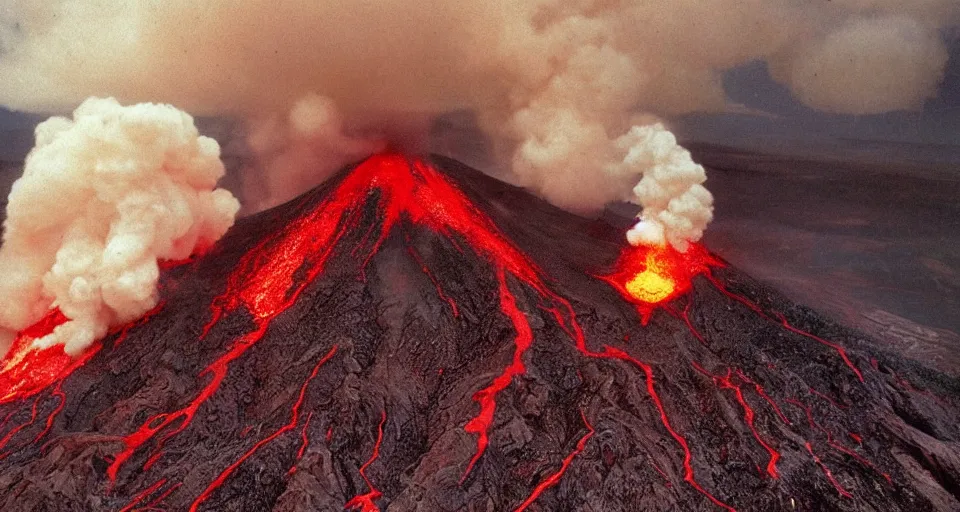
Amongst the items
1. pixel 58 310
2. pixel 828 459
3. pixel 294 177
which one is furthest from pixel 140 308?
pixel 828 459

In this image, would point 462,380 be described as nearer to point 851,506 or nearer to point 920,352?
point 851,506

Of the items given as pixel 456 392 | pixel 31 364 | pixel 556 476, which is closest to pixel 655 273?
pixel 456 392

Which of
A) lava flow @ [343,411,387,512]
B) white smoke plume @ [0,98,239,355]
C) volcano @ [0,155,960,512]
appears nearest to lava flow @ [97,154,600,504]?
volcano @ [0,155,960,512]

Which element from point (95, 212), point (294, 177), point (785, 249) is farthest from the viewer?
point (785, 249)

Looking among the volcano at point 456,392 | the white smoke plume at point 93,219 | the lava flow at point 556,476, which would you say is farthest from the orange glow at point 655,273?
the white smoke plume at point 93,219

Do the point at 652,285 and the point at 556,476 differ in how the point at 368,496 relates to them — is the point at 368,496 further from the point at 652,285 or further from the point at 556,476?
the point at 652,285

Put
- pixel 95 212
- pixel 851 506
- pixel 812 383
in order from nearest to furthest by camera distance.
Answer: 1. pixel 851 506
2. pixel 812 383
3. pixel 95 212

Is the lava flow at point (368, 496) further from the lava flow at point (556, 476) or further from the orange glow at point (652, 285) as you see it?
the orange glow at point (652, 285)
